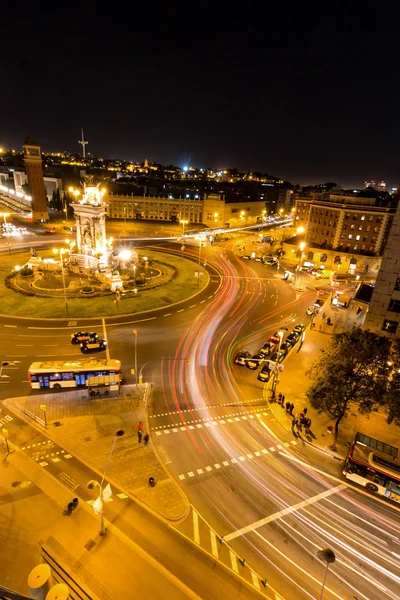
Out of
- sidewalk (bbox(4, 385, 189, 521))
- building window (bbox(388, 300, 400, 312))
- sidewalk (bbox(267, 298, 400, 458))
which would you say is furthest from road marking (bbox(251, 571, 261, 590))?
building window (bbox(388, 300, 400, 312))

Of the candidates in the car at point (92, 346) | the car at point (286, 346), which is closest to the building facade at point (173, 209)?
the car at point (286, 346)

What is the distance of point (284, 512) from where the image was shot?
24.5 m

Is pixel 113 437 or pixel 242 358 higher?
pixel 242 358

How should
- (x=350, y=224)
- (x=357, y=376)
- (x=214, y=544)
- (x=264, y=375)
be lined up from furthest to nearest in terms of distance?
(x=350, y=224), (x=264, y=375), (x=357, y=376), (x=214, y=544)

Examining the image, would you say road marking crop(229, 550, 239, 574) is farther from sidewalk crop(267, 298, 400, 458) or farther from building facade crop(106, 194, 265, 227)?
building facade crop(106, 194, 265, 227)

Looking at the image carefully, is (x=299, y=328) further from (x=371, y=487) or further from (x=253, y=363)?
(x=371, y=487)

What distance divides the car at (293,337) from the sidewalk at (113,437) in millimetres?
23589

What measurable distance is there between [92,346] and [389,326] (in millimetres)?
37417

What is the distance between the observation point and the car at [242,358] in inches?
1720

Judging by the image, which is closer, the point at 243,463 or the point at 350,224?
the point at 243,463

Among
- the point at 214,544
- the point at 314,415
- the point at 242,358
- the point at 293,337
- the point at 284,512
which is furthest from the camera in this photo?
the point at 293,337

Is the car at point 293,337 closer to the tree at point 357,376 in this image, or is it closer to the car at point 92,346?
the tree at point 357,376

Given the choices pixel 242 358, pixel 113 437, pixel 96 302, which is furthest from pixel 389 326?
pixel 96 302

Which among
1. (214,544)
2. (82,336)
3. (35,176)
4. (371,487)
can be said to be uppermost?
(35,176)
